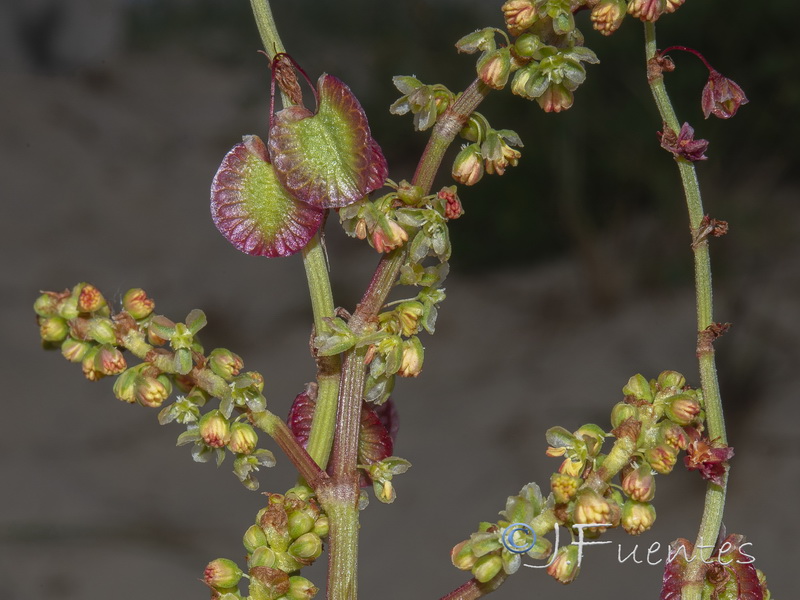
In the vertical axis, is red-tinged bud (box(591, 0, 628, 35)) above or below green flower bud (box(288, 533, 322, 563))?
above

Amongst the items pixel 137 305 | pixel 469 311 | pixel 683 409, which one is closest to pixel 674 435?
pixel 683 409

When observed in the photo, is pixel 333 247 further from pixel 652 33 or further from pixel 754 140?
pixel 652 33

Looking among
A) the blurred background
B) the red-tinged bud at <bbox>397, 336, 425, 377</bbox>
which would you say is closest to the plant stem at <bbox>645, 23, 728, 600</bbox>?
the red-tinged bud at <bbox>397, 336, 425, 377</bbox>

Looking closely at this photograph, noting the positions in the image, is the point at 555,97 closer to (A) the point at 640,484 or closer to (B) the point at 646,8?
(B) the point at 646,8

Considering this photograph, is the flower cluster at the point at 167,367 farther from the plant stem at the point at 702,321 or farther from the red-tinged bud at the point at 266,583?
the plant stem at the point at 702,321

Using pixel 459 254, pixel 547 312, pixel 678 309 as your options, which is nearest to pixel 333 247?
pixel 459 254

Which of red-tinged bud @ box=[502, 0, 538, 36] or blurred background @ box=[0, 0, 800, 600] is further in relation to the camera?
blurred background @ box=[0, 0, 800, 600]

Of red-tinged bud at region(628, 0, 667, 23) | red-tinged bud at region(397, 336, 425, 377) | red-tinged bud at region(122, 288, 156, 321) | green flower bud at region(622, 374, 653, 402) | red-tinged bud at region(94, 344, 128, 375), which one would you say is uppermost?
red-tinged bud at region(628, 0, 667, 23)

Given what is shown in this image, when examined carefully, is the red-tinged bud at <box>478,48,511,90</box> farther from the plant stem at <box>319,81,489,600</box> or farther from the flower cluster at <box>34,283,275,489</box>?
the flower cluster at <box>34,283,275,489</box>
